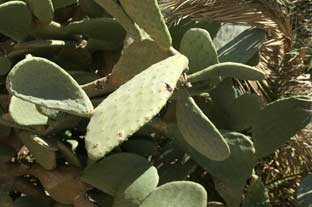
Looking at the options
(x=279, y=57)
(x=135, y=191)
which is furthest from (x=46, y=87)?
(x=279, y=57)

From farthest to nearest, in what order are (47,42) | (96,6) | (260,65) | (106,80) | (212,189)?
1. (260,65)
2. (212,189)
3. (96,6)
4. (47,42)
5. (106,80)

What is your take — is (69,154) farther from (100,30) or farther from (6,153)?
(100,30)

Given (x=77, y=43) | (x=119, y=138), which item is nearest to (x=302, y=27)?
(x=77, y=43)

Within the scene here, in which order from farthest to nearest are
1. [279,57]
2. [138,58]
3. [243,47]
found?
[279,57] → [243,47] → [138,58]

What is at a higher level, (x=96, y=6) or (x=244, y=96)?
(x=96, y=6)

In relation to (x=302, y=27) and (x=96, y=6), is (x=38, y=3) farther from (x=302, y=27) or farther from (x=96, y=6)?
(x=302, y=27)
